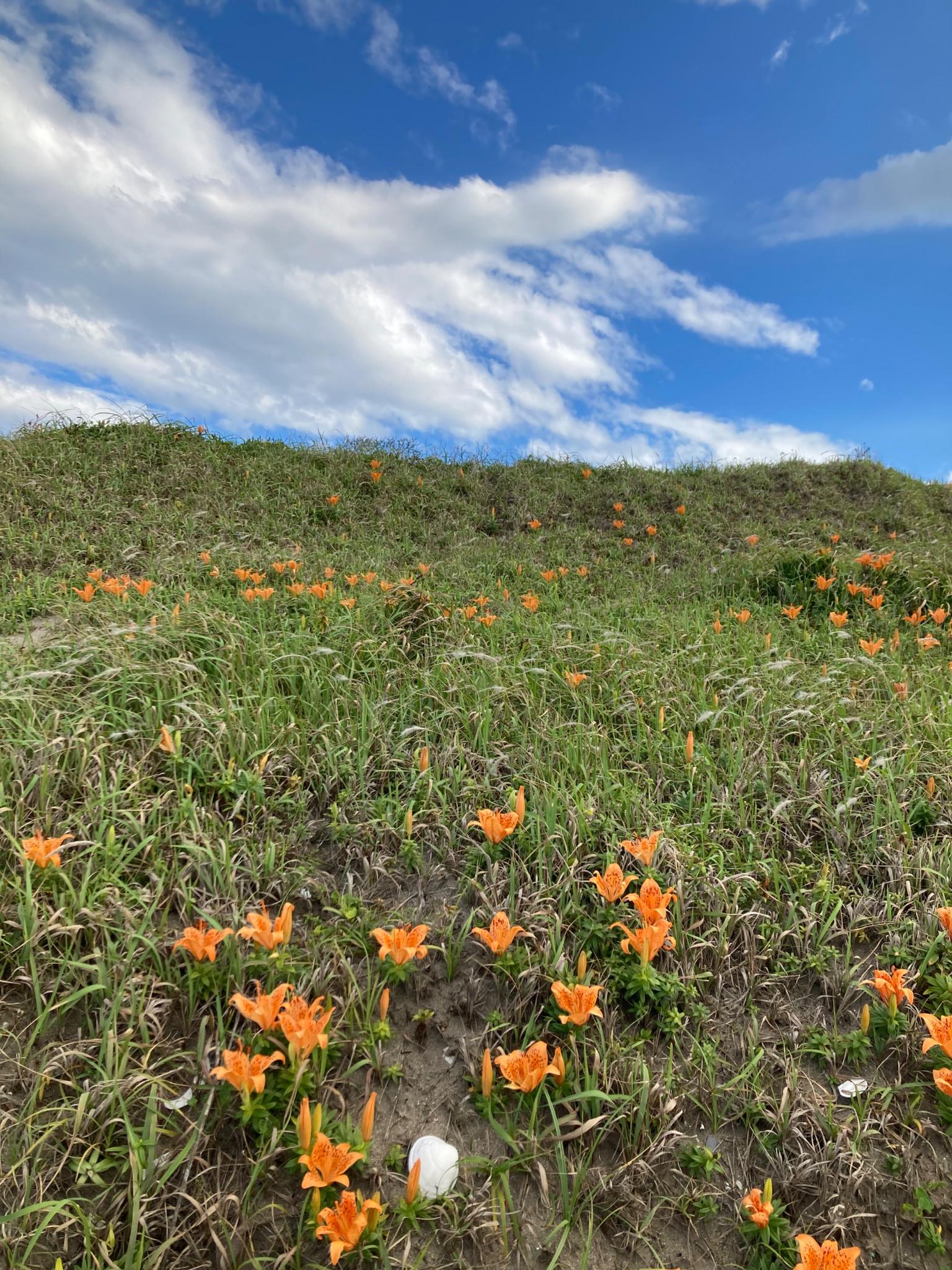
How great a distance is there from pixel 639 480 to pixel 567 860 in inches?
423

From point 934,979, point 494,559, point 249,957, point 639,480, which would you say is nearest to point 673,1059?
point 934,979

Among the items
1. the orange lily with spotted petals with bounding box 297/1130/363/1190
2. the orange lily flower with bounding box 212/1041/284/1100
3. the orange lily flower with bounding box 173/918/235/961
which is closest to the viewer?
the orange lily with spotted petals with bounding box 297/1130/363/1190

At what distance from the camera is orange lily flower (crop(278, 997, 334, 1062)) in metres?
2.13

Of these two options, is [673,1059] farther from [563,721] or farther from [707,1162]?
[563,721]

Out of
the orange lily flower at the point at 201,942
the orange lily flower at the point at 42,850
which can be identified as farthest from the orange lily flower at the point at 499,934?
the orange lily flower at the point at 42,850

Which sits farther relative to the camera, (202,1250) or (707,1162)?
(707,1162)

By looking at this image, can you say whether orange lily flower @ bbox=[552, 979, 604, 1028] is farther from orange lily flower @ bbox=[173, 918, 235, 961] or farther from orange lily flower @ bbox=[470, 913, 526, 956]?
orange lily flower @ bbox=[173, 918, 235, 961]

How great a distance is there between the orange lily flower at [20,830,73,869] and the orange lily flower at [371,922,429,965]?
1323mm

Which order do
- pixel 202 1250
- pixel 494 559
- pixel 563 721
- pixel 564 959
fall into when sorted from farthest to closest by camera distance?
1. pixel 494 559
2. pixel 563 721
3. pixel 564 959
4. pixel 202 1250

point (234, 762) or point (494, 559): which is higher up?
point (494, 559)

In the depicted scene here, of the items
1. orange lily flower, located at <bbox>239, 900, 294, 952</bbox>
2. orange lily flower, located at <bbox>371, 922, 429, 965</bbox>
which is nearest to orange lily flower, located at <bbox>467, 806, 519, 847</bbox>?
orange lily flower, located at <bbox>371, 922, 429, 965</bbox>

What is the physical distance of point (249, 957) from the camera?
255cm

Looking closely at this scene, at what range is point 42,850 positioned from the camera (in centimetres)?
272

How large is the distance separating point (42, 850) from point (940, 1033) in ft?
10.8
